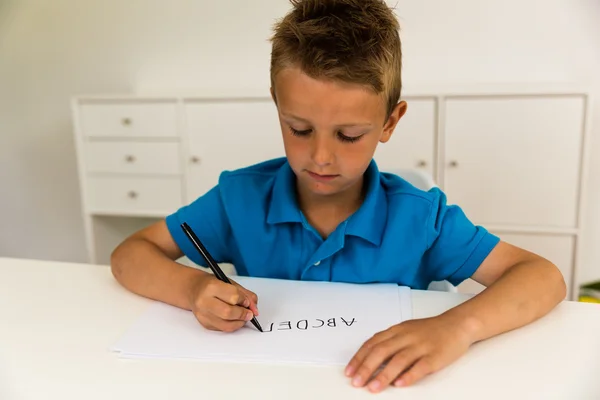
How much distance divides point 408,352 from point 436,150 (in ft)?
4.78

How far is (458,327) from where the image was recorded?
25.1 inches

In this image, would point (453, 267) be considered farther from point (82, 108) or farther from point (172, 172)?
point (82, 108)

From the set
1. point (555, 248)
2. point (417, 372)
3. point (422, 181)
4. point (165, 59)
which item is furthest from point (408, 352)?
point (165, 59)

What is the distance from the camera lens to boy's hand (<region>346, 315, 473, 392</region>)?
557 mm

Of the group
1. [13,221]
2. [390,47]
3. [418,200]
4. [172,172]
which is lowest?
[13,221]

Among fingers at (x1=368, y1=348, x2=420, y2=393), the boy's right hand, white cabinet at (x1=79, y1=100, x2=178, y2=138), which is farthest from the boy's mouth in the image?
white cabinet at (x1=79, y1=100, x2=178, y2=138)

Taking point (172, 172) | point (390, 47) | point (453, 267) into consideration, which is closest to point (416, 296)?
point (453, 267)

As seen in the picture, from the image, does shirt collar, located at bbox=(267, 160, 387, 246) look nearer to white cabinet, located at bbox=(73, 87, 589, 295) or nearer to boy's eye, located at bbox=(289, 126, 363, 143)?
boy's eye, located at bbox=(289, 126, 363, 143)

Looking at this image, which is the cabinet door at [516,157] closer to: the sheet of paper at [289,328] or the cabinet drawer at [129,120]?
the cabinet drawer at [129,120]

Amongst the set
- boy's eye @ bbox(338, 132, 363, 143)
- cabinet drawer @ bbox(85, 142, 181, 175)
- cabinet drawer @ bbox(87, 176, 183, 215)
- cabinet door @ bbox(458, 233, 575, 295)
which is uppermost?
boy's eye @ bbox(338, 132, 363, 143)

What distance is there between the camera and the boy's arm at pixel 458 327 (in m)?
0.57

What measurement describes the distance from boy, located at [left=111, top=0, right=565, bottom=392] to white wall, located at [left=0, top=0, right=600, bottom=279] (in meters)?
1.14

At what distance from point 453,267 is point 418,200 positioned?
0.41 feet

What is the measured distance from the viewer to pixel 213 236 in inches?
40.4
